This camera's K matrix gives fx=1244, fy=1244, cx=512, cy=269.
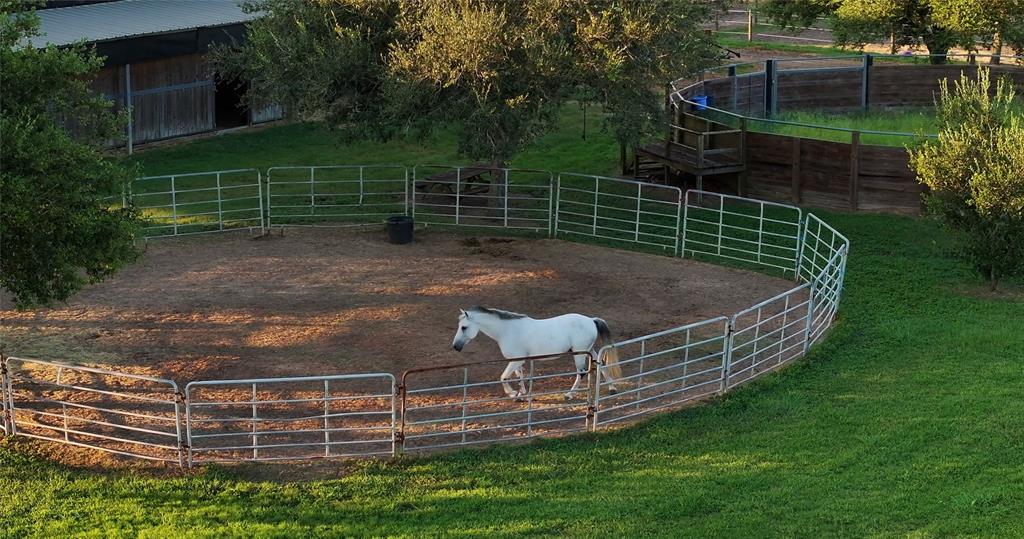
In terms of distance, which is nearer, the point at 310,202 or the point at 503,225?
the point at 503,225

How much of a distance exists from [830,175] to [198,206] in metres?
12.2

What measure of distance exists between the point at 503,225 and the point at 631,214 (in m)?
2.53

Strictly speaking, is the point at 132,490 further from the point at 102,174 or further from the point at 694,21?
the point at 694,21

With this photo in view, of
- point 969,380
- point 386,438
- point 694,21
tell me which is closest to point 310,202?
point 694,21

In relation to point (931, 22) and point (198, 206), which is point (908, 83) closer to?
point (931, 22)

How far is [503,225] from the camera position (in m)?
23.1

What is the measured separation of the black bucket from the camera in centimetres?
2183

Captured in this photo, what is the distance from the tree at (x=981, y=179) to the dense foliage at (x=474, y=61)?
184 inches

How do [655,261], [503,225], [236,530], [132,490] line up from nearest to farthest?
[236,530] → [132,490] → [655,261] → [503,225]

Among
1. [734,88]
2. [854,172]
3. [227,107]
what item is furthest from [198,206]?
[734,88]

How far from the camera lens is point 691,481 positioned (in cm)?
1217

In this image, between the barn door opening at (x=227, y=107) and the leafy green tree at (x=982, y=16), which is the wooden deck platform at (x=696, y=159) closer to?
the leafy green tree at (x=982, y=16)

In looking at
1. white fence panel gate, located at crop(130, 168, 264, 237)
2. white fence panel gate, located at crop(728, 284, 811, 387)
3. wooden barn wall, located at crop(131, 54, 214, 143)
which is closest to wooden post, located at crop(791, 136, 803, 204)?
white fence panel gate, located at crop(728, 284, 811, 387)

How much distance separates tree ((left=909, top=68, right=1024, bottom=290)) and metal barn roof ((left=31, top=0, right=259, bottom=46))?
53.6ft
